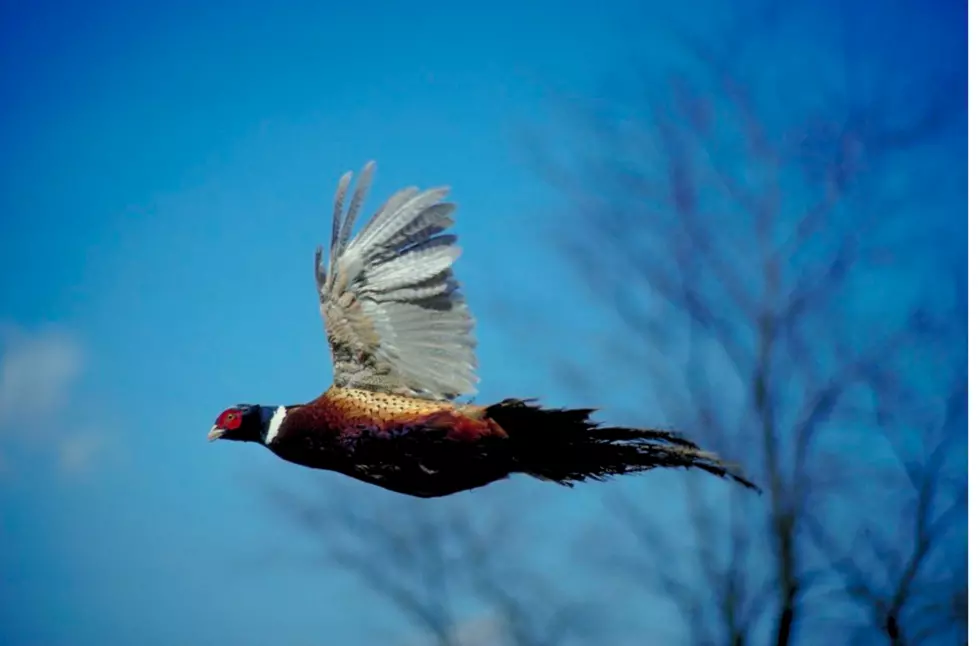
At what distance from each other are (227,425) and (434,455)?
412 millimetres

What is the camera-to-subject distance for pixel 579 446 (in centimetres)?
229

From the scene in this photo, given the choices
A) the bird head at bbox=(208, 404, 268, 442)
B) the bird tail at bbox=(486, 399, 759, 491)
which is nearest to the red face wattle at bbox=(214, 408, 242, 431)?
the bird head at bbox=(208, 404, 268, 442)

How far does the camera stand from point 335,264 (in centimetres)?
229

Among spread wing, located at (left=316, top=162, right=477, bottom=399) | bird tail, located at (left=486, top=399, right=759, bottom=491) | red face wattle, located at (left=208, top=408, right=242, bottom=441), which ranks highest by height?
spread wing, located at (left=316, top=162, right=477, bottom=399)

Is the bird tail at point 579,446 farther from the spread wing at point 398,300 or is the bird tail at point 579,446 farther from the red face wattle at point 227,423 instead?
the red face wattle at point 227,423

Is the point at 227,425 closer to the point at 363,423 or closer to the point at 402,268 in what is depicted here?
the point at 363,423

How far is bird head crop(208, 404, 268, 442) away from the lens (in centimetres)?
233

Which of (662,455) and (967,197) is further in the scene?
(967,197)

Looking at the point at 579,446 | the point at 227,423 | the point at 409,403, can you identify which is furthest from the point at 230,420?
the point at 579,446

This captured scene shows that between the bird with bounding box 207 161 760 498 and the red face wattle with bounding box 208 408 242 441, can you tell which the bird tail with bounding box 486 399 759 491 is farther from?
the red face wattle with bounding box 208 408 242 441

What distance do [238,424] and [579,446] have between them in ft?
2.20

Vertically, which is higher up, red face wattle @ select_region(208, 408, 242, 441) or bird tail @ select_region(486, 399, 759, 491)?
bird tail @ select_region(486, 399, 759, 491)

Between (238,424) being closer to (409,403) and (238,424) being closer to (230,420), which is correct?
(230,420)

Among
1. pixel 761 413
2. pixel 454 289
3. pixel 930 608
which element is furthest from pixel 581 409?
pixel 930 608
